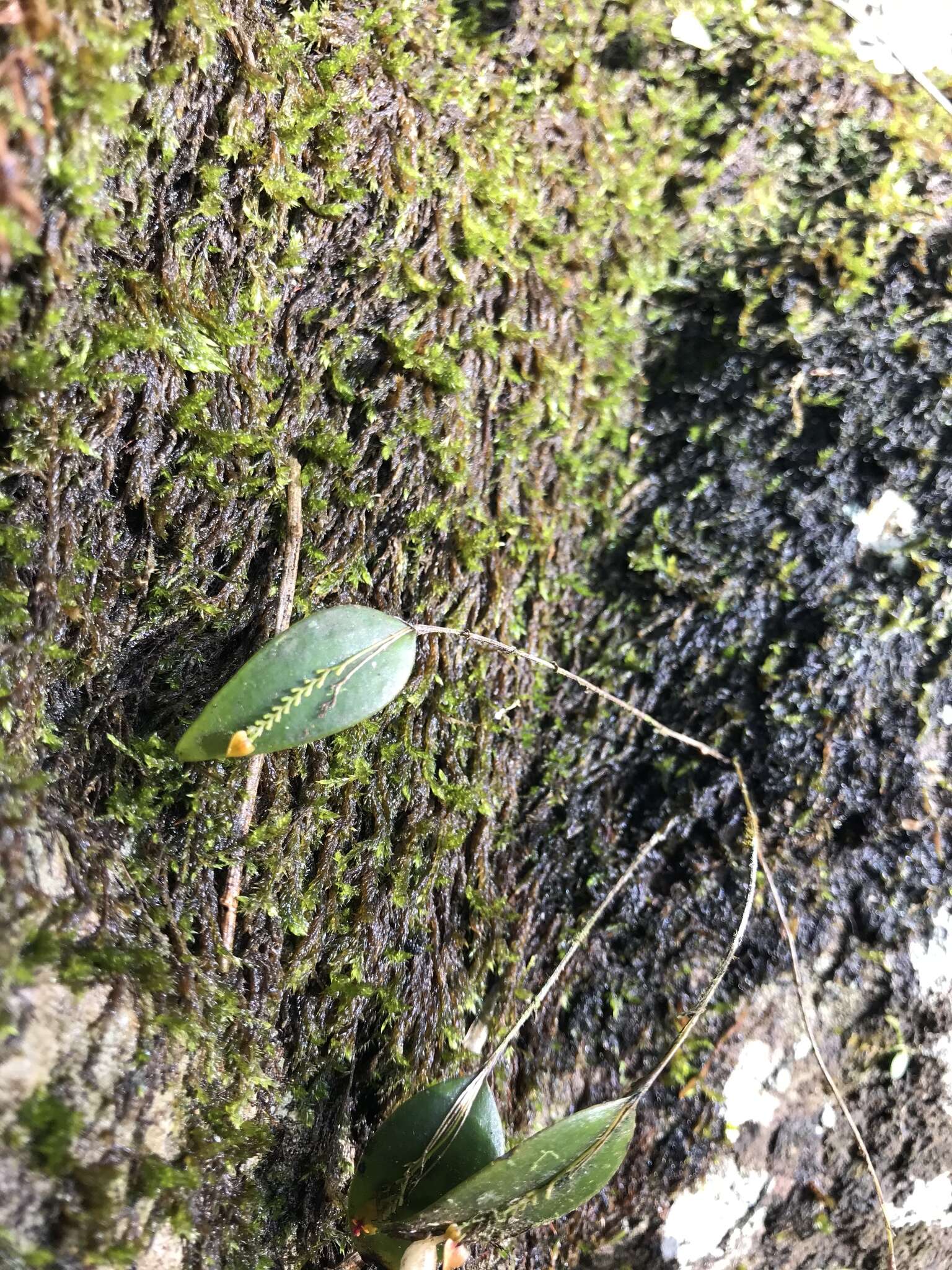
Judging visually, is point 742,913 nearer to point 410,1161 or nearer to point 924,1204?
point 924,1204

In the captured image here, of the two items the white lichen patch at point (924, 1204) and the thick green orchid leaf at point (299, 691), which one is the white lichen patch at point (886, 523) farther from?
the white lichen patch at point (924, 1204)

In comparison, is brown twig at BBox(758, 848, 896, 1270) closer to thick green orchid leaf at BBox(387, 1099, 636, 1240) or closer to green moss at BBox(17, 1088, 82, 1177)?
thick green orchid leaf at BBox(387, 1099, 636, 1240)

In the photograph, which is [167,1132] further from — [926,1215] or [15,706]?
[926,1215]

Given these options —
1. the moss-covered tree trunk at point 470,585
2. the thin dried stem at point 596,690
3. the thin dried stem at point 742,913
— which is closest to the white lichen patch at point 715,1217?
the moss-covered tree trunk at point 470,585

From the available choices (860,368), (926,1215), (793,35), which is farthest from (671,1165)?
(793,35)

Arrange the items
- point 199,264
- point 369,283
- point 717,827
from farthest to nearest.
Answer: point 717,827
point 369,283
point 199,264

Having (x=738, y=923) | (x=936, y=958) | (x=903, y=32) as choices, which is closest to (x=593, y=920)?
(x=738, y=923)
